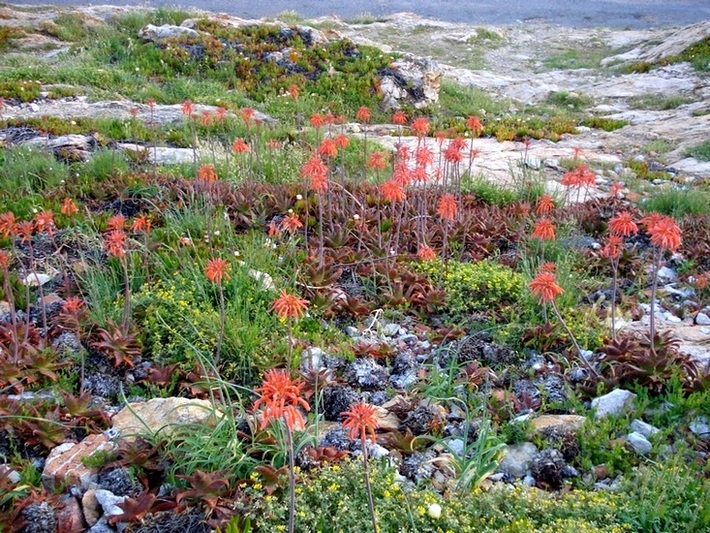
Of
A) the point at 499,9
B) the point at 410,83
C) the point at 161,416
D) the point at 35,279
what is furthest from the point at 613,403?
the point at 499,9

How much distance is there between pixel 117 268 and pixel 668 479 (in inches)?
184

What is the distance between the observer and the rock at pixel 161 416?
3965mm

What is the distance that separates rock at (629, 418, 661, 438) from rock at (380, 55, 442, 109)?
11.5 metres

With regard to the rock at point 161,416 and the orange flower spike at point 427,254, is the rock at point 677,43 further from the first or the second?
the rock at point 161,416

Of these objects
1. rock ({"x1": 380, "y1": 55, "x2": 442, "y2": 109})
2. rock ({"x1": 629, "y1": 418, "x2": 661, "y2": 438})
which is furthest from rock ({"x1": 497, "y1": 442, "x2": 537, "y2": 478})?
rock ({"x1": 380, "y1": 55, "x2": 442, "y2": 109})

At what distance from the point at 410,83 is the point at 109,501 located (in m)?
13.3

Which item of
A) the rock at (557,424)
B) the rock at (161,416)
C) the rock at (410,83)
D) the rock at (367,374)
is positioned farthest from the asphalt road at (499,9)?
the rock at (557,424)

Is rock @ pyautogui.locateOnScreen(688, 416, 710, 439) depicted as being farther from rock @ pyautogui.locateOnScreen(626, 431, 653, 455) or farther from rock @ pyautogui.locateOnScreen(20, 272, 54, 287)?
rock @ pyautogui.locateOnScreen(20, 272, 54, 287)

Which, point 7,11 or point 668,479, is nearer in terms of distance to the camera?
point 668,479

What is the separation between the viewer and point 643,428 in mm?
4234

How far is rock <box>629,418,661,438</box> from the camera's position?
13.8 ft

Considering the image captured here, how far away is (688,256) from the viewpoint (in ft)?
23.7

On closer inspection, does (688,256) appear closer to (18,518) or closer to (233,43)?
(18,518)

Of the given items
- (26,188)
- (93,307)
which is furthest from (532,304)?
(26,188)
